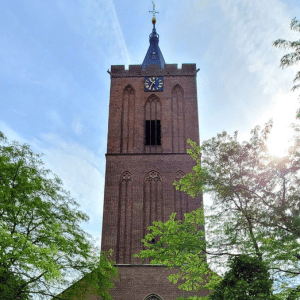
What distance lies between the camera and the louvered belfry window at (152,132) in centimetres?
2594

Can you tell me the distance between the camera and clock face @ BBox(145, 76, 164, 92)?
2773cm

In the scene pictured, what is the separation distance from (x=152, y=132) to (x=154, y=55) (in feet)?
28.0

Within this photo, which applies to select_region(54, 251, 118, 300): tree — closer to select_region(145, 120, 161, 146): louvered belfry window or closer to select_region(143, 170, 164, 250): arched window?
select_region(143, 170, 164, 250): arched window

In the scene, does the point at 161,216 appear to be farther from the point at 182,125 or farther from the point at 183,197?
the point at 182,125

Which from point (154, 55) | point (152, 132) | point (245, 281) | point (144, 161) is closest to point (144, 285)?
point (144, 161)

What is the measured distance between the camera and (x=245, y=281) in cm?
1012

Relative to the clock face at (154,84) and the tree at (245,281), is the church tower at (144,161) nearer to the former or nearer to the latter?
the clock face at (154,84)

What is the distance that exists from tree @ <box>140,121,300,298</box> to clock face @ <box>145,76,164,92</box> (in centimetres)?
1437

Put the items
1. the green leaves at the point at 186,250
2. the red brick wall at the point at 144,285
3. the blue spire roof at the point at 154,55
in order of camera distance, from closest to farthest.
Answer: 1. the green leaves at the point at 186,250
2. the red brick wall at the point at 144,285
3. the blue spire roof at the point at 154,55

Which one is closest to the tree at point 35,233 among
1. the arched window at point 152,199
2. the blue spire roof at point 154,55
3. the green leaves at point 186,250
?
the green leaves at point 186,250

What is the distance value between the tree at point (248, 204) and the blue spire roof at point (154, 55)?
18212mm

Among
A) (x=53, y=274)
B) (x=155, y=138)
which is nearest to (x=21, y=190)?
(x=53, y=274)

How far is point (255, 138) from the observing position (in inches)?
499

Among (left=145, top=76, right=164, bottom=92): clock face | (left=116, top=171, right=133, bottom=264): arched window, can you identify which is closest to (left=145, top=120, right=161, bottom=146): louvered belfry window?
(left=145, top=76, right=164, bottom=92): clock face
